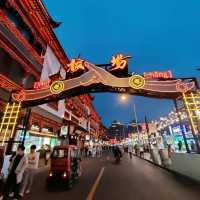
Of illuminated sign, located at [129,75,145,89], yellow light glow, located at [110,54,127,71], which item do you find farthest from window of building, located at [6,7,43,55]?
illuminated sign, located at [129,75,145,89]

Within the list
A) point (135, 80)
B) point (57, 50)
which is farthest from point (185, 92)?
point (57, 50)

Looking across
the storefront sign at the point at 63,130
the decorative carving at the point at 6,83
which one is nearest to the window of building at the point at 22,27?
the decorative carving at the point at 6,83

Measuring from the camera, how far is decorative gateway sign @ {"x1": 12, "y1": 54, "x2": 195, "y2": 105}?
1058 centimetres

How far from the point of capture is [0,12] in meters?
14.1

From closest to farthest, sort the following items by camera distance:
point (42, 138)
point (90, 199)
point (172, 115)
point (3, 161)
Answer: point (90, 199) < point (3, 161) < point (42, 138) < point (172, 115)

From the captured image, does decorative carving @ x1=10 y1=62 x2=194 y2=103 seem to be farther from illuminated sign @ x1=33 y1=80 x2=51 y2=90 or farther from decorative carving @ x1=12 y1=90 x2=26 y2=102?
illuminated sign @ x1=33 y1=80 x2=51 y2=90

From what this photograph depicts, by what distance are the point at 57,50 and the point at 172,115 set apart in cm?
2586

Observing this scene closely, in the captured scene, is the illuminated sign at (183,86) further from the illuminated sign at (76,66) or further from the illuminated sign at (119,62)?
the illuminated sign at (76,66)

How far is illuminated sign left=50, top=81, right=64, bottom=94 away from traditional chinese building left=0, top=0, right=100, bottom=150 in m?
3.94

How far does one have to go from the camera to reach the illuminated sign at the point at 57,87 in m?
11.2

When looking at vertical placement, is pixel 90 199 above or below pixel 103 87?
below

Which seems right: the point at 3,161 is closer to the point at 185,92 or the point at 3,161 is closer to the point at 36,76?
the point at 185,92

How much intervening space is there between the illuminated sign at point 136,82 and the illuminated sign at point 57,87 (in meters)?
4.62

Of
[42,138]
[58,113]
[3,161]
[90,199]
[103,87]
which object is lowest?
[90,199]
